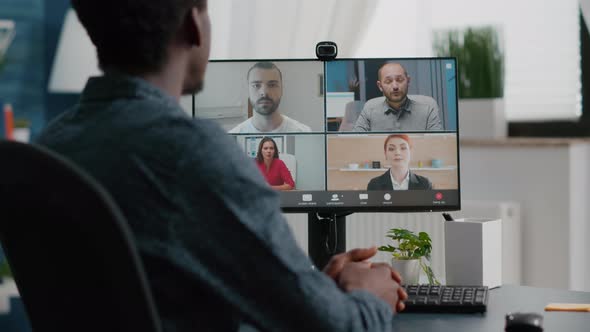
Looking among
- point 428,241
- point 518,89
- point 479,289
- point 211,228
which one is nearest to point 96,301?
point 211,228

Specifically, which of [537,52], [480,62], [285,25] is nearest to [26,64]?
[285,25]

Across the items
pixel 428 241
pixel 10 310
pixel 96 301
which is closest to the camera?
pixel 96 301

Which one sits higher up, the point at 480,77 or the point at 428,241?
the point at 480,77

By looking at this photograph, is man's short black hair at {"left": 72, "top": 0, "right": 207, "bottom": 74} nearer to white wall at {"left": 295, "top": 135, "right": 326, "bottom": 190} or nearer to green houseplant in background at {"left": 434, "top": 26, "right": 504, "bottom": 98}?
white wall at {"left": 295, "top": 135, "right": 326, "bottom": 190}

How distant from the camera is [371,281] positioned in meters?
1.26

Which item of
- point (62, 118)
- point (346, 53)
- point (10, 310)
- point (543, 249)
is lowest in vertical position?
point (10, 310)

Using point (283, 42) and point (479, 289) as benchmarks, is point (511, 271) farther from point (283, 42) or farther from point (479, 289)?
point (479, 289)

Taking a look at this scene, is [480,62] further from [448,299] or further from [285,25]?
[448,299]

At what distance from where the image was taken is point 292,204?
1824mm

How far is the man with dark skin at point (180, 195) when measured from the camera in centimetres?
96

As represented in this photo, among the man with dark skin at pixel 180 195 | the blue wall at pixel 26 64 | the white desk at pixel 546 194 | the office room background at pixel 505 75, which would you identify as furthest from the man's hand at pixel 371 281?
the blue wall at pixel 26 64

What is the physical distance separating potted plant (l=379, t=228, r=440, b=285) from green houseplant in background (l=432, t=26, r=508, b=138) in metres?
1.61

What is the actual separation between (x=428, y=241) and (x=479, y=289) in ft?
0.69

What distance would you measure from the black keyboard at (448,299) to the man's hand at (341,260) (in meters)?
0.25
